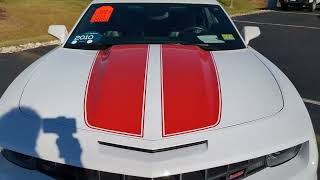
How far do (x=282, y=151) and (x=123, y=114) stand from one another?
838 mm

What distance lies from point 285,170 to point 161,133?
65 cm

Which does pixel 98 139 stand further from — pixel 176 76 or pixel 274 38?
pixel 274 38

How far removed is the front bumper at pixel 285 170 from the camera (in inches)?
94.8

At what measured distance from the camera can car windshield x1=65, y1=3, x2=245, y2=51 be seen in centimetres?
396

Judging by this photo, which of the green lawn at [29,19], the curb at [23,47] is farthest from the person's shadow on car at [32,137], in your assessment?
the green lawn at [29,19]

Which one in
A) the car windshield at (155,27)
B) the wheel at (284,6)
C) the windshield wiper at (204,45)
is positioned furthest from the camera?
the wheel at (284,6)

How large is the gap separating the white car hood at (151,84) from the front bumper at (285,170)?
0.27 m

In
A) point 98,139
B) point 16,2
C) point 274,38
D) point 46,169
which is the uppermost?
point 98,139

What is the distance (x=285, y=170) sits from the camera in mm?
2473

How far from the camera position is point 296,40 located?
1264 cm

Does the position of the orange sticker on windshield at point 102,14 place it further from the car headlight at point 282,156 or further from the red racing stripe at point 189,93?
the car headlight at point 282,156

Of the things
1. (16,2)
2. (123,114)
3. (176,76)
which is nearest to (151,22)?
(176,76)

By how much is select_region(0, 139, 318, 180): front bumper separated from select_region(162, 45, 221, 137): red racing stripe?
0.37 meters

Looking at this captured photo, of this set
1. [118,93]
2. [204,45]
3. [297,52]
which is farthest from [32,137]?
[297,52]
